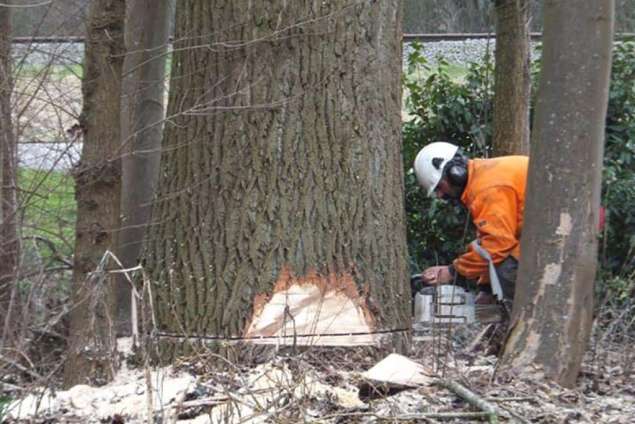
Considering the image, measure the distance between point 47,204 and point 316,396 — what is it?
13.3ft

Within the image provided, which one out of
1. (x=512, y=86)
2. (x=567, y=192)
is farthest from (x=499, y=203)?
(x=512, y=86)

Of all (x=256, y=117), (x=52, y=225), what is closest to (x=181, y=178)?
(x=256, y=117)

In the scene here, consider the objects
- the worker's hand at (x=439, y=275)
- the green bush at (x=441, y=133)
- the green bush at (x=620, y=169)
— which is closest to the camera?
the worker's hand at (x=439, y=275)

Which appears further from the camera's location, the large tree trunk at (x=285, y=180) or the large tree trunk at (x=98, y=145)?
the large tree trunk at (x=98, y=145)

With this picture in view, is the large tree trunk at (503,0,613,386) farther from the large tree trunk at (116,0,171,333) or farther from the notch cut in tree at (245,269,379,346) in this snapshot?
the large tree trunk at (116,0,171,333)

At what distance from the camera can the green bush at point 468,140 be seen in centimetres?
962

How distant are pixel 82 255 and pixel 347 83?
1.84 metres

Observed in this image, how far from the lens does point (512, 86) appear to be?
379 inches

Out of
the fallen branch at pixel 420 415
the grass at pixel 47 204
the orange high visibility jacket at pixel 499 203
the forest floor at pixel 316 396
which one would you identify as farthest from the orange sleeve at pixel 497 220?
the grass at pixel 47 204

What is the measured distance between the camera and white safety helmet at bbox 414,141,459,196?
7188 millimetres

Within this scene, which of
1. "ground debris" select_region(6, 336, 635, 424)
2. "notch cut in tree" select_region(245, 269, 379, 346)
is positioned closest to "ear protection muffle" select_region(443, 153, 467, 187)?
"notch cut in tree" select_region(245, 269, 379, 346)

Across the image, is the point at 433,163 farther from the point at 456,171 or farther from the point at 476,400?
the point at 476,400

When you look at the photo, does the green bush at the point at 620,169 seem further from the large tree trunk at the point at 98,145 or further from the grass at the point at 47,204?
the large tree trunk at the point at 98,145

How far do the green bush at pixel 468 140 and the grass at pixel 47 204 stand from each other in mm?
3456
